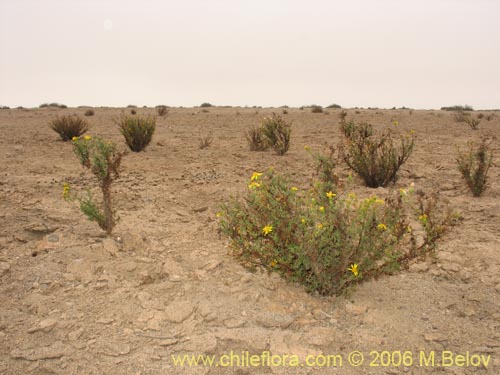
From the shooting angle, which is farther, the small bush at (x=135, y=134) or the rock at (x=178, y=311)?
the small bush at (x=135, y=134)

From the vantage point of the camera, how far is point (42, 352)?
A: 253 centimetres

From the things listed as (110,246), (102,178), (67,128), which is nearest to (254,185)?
(110,246)

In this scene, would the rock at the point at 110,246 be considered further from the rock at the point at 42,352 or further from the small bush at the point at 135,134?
the small bush at the point at 135,134

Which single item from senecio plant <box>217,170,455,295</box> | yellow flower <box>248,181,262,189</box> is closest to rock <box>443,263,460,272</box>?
senecio plant <box>217,170,455,295</box>

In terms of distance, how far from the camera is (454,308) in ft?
9.61

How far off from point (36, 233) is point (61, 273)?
0.81 metres

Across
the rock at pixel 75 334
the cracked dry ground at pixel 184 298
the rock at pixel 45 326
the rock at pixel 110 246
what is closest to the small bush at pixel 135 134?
the cracked dry ground at pixel 184 298

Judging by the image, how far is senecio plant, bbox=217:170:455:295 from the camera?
113 inches

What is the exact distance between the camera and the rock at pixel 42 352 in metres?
2.49

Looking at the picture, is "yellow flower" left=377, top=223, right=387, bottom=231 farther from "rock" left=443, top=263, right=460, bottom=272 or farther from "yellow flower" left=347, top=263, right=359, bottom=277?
"rock" left=443, top=263, right=460, bottom=272

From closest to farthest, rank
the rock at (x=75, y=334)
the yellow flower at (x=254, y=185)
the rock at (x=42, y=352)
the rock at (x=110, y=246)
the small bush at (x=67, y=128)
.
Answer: the rock at (x=42, y=352) → the rock at (x=75, y=334) → the yellow flower at (x=254, y=185) → the rock at (x=110, y=246) → the small bush at (x=67, y=128)

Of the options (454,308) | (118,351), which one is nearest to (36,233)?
(118,351)

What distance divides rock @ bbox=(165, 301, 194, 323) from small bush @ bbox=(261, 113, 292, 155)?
4.57 metres

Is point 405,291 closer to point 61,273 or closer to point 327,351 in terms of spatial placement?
point 327,351
